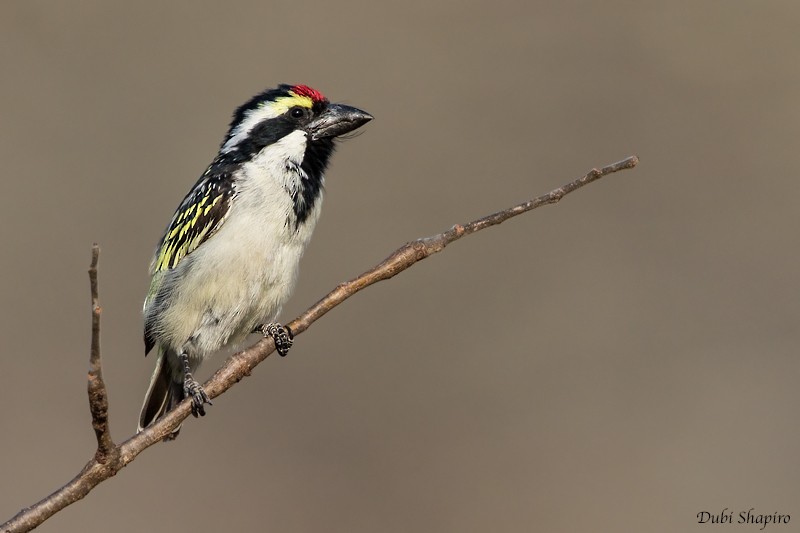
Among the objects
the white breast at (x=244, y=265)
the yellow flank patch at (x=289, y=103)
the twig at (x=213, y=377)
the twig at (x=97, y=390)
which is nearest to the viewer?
the twig at (x=97, y=390)

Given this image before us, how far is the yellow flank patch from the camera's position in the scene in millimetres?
5055

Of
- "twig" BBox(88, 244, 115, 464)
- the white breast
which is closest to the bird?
the white breast

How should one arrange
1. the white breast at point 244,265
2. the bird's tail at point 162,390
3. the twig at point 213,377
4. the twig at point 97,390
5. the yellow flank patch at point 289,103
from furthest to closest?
the yellow flank patch at point 289,103 → the bird's tail at point 162,390 → the white breast at point 244,265 → the twig at point 213,377 → the twig at point 97,390

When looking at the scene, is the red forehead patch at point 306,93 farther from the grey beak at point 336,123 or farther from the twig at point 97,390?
the twig at point 97,390

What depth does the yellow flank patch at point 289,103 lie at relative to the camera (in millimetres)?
5055

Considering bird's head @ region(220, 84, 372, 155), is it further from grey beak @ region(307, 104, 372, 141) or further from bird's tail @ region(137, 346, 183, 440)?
bird's tail @ region(137, 346, 183, 440)

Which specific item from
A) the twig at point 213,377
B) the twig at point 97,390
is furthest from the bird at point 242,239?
the twig at point 97,390

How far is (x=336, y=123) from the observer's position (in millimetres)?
4996

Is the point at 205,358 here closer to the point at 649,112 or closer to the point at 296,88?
the point at 296,88

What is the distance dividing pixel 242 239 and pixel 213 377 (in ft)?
5.17

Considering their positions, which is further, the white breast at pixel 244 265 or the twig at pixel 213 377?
the white breast at pixel 244 265

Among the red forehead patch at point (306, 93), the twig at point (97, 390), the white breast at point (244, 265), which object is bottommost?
the twig at point (97, 390)

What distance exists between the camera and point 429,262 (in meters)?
9.46

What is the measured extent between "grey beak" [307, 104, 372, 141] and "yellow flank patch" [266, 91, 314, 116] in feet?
0.38
